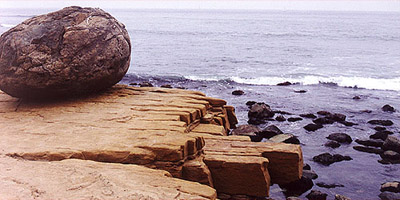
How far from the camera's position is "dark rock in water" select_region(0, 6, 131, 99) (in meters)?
9.91

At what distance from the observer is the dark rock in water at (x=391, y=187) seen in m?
9.77

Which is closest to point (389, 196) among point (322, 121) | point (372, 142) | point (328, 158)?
point (328, 158)

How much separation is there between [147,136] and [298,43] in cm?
4499

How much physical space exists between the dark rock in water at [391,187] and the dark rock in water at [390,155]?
1870mm

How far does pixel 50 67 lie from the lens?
390 inches

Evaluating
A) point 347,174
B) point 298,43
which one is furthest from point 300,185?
point 298,43

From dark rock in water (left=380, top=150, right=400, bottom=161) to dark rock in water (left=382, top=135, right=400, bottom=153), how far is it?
13.0 inches

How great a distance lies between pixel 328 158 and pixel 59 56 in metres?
8.00

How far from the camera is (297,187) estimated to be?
9656mm

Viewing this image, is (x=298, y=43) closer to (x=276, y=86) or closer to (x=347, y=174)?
(x=276, y=86)

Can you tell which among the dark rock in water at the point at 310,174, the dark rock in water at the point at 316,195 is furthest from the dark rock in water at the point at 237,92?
the dark rock in water at the point at 316,195

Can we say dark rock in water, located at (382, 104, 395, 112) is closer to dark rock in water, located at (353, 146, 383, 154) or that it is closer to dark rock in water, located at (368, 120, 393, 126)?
dark rock in water, located at (368, 120, 393, 126)

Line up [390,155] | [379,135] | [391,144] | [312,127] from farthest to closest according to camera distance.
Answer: [312,127] < [379,135] < [391,144] < [390,155]

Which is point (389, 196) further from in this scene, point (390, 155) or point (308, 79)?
point (308, 79)
